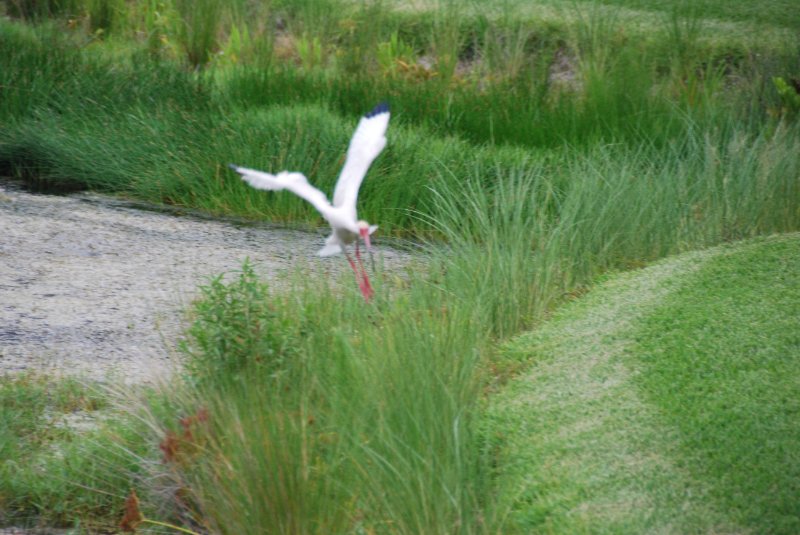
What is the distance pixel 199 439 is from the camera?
326 centimetres

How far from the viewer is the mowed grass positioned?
2.77 metres

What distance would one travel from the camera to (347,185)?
3592 millimetres

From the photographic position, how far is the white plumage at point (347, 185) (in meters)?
3.40

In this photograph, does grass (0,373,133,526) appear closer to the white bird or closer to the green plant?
the white bird

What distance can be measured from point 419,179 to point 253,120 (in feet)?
4.15

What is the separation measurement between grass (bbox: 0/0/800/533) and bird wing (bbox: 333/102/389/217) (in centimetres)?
40

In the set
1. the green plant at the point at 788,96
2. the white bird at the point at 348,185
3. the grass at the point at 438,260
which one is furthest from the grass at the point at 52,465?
the green plant at the point at 788,96

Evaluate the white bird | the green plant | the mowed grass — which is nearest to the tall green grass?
the mowed grass

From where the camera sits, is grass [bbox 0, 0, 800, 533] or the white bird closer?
grass [bbox 0, 0, 800, 533]

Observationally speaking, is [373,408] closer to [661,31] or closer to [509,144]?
[509,144]

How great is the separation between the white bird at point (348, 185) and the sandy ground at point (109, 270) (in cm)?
69

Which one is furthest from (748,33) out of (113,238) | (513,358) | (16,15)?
(16,15)

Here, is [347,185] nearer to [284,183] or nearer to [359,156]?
[359,156]

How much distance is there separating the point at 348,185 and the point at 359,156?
11 centimetres
